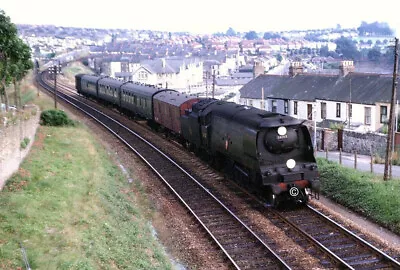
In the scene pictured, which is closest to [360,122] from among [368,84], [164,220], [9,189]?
[368,84]

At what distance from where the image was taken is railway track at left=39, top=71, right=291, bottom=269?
1373 cm

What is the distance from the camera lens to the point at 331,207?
62.1 feet

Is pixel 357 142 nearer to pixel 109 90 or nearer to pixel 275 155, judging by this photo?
pixel 275 155

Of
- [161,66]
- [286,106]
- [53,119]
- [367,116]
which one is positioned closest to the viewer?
[53,119]

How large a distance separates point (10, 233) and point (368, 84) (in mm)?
33613

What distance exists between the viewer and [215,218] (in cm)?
1728

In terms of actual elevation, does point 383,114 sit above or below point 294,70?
below

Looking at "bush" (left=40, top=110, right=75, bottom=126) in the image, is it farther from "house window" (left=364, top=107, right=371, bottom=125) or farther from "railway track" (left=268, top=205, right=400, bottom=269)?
"house window" (left=364, top=107, right=371, bottom=125)

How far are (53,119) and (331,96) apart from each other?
898 inches

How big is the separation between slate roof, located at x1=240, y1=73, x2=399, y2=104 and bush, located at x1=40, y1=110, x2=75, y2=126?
1994cm

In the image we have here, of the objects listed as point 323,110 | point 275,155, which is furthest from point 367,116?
point 275,155

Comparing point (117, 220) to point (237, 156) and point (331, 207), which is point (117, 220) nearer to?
point (237, 156)

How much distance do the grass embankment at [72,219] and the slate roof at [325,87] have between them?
76.4 feet

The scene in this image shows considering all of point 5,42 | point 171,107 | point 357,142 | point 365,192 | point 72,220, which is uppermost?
point 5,42
